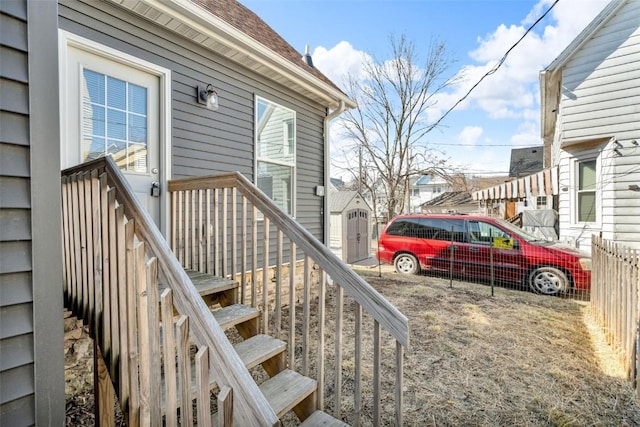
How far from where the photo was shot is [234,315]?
2227 millimetres

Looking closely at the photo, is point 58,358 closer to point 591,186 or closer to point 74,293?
point 74,293

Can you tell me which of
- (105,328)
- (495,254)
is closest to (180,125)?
(105,328)

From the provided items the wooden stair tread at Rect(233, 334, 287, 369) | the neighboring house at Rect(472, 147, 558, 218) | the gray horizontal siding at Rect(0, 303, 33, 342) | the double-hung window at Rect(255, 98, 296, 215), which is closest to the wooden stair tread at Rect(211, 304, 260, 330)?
the wooden stair tread at Rect(233, 334, 287, 369)

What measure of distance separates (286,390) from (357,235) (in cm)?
977

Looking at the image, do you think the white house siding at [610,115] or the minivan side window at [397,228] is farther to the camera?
the minivan side window at [397,228]

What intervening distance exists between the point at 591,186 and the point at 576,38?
2.84 metres

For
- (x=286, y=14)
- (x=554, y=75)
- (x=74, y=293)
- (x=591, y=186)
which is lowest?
(x=74, y=293)

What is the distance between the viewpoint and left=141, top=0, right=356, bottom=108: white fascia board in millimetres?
2893

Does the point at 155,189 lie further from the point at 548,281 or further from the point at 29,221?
the point at 548,281

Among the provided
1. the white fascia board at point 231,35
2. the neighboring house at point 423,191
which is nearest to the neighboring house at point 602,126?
the white fascia board at point 231,35

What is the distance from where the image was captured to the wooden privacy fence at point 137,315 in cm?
111

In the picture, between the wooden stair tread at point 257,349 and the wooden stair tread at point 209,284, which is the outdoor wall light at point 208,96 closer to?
the wooden stair tread at point 209,284

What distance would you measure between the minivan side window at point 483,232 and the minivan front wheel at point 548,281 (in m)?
0.90

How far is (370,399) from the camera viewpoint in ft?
8.18
